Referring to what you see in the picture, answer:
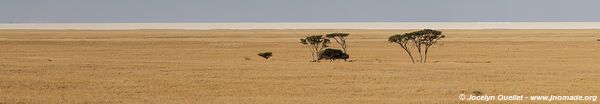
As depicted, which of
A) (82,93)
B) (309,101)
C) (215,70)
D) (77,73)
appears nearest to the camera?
(309,101)

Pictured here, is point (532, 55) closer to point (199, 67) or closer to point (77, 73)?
point (199, 67)

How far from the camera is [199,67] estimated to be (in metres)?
42.5

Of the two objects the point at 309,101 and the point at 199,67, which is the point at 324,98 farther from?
the point at 199,67

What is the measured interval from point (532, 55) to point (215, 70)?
33.3 m

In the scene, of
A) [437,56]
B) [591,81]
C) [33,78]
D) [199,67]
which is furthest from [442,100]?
[437,56]

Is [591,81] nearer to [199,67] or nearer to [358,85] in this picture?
[358,85]

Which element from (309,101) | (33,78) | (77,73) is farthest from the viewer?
(77,73)

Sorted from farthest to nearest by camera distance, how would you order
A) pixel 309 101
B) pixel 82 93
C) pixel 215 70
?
1. pixel 215 70
2. pixel 82 93
3. pixel 309 101

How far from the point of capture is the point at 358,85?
101 ft

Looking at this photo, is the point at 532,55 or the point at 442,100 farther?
the point at 532,55

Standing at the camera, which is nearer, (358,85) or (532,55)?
(358,85)

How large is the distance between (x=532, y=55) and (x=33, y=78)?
4223 cm

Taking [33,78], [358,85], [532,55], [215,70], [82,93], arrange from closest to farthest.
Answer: [82,93] → [358,85] → [33,78] → [215,70] → [532,55]

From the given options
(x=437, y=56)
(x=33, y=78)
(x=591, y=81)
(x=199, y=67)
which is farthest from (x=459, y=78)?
(x=437, y=56)
